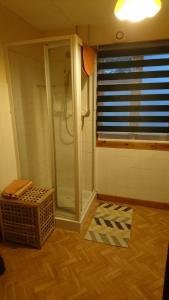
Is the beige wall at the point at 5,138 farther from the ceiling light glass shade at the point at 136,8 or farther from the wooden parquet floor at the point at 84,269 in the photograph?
the ceiling light glass shade at the point at 136,8

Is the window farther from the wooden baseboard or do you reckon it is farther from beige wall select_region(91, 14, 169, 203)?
the wooden baseboard

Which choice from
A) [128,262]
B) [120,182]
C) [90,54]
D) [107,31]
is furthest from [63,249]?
[107,31]

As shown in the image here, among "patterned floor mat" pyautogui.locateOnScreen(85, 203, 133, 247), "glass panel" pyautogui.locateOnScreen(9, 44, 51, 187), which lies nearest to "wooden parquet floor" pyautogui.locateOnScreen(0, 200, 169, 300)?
"patterned floor mat" pyautogui.locateOnScreen(85, 203, 133, 247)

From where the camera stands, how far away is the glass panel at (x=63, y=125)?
6.58 ft

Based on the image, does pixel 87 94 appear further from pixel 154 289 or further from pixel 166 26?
pixel 154 289

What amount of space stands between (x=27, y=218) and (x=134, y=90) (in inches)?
77.4

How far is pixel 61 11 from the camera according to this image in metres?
2.08

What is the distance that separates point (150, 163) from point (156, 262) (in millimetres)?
1223

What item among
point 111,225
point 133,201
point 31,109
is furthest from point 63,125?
point 133,201

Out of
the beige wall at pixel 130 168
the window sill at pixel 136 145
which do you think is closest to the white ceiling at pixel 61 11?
the beige wall at pixel 130 168

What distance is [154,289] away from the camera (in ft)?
5.13

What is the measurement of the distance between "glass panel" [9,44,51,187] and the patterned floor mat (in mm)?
791

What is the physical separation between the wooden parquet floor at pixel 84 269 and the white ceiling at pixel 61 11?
2.38 metres

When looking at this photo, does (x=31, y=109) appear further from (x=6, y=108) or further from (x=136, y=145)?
(x=136, y=145)
